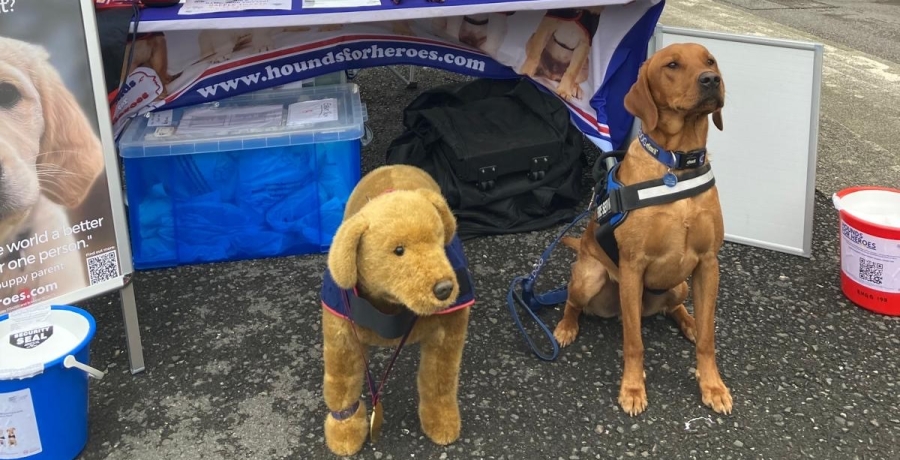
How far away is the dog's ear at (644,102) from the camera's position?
256cm

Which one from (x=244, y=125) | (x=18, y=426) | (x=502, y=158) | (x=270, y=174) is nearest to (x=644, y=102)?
(x=502, y=158)

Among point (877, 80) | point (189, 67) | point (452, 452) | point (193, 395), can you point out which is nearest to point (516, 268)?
point (452, 452)

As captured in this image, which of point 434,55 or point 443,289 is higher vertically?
point 434,55

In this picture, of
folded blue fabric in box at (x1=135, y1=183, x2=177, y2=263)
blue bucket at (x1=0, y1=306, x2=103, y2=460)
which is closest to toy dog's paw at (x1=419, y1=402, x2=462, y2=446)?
blue bucket at (x1=0, y1=306, x2=103, y2=460)

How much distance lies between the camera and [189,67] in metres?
3.62

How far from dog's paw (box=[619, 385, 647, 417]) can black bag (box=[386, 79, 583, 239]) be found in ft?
4.50

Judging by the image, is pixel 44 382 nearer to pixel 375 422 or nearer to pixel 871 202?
pixel 375 422

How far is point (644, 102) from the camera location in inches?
101

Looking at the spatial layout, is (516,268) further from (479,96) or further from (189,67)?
(189,67)

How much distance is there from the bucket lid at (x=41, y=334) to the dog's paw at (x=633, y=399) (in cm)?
179

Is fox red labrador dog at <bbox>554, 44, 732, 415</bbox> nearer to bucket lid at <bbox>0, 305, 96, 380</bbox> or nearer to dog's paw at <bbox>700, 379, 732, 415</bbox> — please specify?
dog's paw at <bbox>700, 379, 732, 415</bbox>

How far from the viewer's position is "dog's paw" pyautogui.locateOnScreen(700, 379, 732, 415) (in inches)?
104

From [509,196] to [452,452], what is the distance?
172 cm

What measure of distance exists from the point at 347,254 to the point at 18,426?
1176mm
